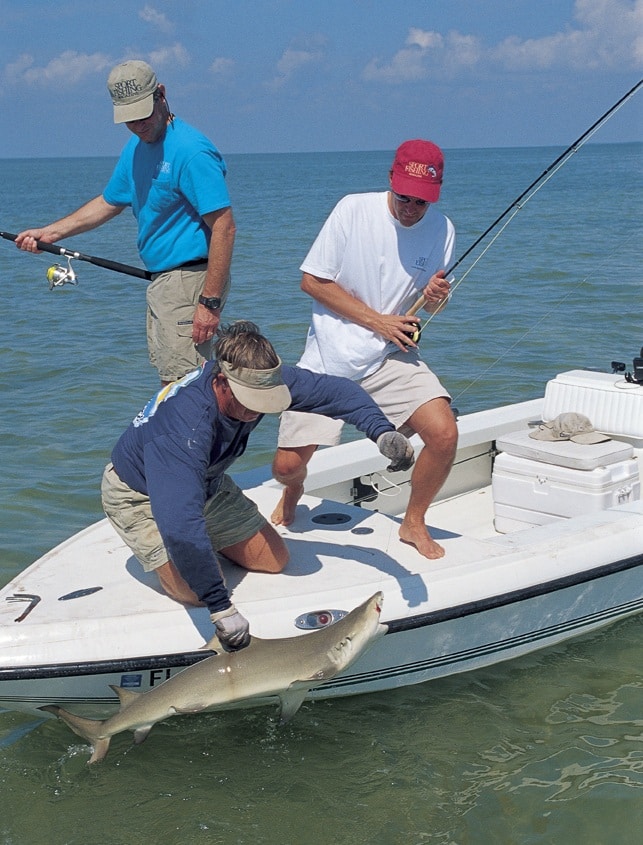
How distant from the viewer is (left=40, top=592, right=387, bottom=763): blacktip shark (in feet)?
12.1

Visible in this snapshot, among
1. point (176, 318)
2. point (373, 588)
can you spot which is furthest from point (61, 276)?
point (373, 588)

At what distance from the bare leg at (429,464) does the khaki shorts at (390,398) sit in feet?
0.16

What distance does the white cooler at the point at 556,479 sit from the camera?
210 inches

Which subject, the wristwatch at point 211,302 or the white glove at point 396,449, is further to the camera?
the wristwatch at point 211,302

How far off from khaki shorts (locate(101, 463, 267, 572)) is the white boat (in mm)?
185

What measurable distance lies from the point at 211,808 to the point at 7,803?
2.55 ft

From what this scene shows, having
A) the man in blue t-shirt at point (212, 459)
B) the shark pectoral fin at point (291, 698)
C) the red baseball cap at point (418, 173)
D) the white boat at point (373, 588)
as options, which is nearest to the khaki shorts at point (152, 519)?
the man in blue t-shirt at point (212, 459)

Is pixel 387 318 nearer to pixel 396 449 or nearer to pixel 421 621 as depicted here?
pixel 396 449

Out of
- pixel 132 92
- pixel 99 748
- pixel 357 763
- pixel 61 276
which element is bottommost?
pixel 357 763

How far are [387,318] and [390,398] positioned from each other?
0.34 meters

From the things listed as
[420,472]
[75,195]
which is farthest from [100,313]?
[75,195]

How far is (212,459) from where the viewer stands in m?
3.88

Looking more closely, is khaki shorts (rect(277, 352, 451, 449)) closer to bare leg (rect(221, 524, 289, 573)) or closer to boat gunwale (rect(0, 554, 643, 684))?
bare leg (rect(221, 524, 289, 573))

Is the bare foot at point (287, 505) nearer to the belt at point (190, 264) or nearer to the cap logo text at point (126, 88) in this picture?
the belt at point (190, 264)
